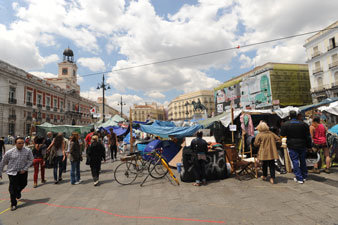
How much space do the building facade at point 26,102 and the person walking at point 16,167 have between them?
18.1 meters

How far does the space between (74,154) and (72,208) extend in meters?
2.23

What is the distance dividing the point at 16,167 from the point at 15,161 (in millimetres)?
146

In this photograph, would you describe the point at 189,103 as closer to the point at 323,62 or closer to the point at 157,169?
the point at 323,62

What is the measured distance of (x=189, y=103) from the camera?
8656 cm

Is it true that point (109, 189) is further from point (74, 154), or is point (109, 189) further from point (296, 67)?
point (296, 67)

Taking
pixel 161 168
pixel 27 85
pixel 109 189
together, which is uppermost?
pixel 27 85

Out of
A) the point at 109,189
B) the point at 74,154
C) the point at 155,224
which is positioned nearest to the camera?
the point at 155,224

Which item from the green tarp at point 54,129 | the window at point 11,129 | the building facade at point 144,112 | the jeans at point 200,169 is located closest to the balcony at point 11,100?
the window at point 11,129

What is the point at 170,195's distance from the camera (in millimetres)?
4316

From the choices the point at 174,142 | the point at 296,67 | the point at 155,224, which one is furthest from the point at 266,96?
the point at 155,224

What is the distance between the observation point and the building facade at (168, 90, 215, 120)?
83.3m

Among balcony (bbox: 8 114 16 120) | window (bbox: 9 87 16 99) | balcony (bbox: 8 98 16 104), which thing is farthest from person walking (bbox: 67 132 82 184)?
window (bbox: 9 87 16 99)

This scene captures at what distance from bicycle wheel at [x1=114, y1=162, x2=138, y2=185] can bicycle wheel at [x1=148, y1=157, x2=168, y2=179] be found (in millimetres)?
553

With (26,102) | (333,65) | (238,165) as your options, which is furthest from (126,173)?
(26,102)
